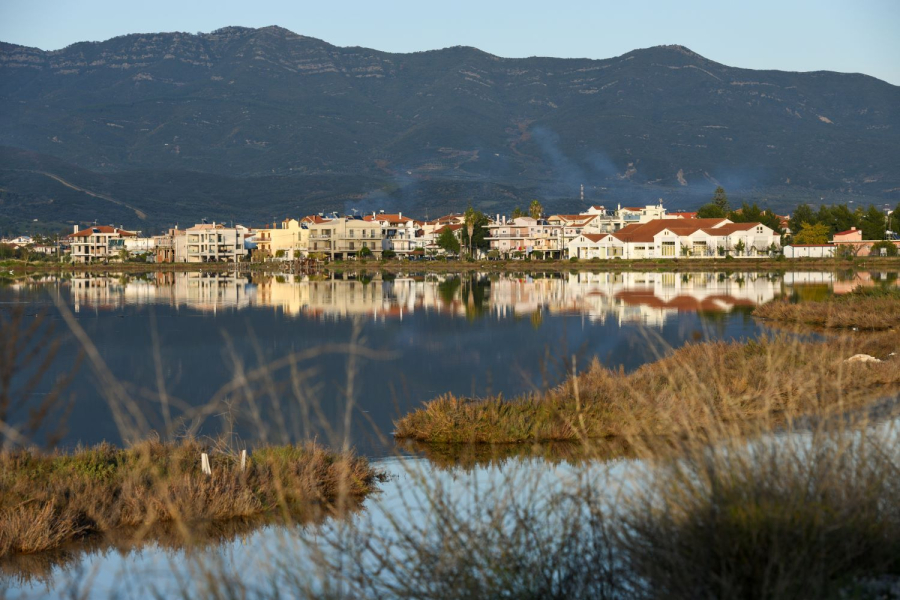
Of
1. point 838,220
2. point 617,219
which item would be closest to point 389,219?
point 617,219

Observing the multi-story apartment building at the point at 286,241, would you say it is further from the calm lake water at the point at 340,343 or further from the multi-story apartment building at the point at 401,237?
the calm lake water at the point at 340,343

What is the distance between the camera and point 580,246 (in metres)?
113

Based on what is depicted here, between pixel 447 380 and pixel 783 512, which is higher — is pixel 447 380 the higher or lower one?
the lower one

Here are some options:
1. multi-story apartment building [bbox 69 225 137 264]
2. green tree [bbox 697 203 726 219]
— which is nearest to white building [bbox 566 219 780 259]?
green tree [bbox 697 203 726 219]

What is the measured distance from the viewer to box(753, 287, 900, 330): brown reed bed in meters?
27.3

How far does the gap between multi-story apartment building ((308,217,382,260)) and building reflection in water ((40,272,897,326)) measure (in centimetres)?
5658

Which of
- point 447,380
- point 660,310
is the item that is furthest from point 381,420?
point 660,310

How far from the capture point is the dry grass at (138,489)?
30.5 feet

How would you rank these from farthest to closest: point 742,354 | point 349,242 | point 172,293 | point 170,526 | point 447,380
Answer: point 349,242, point 172,293, point 447,380, point 742,354, point 170,526

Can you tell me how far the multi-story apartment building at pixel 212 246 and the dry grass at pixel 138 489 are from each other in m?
124

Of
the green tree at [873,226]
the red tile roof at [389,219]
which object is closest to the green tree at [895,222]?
the green tree at [873,226]

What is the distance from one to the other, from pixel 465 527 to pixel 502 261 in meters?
106

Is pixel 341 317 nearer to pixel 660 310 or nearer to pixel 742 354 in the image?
pixel 660 310

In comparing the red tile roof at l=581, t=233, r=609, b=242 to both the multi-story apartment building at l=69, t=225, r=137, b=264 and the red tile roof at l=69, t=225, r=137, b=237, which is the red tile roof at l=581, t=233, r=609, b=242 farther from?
the red tile roof at l=69, t=225, r=137, b=237
